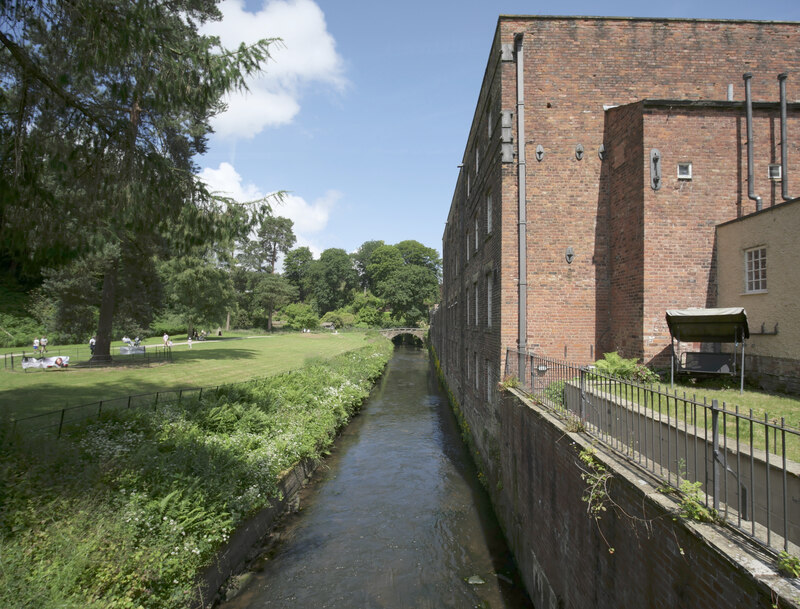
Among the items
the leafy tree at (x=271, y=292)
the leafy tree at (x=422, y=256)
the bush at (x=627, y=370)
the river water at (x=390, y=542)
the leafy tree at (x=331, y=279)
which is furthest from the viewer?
the leafy tree at (x=422, y=256)

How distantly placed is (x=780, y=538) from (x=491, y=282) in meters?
10.2

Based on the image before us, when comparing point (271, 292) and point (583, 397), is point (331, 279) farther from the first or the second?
point (583, 397)

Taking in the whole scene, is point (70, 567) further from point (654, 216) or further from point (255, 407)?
point (654, 216)

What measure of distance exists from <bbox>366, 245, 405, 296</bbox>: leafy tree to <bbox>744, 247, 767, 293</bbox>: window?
7925 cm

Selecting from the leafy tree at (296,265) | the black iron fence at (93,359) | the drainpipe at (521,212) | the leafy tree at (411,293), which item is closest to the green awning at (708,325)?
the drainpipe at (521,212)

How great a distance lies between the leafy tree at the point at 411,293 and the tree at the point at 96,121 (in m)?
70.3

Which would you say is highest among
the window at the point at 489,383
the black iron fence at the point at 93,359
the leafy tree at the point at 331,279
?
the leafy tree at the point at 331,279

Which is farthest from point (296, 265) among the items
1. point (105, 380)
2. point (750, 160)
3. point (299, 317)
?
point (750, 160)

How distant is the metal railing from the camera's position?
3.27m

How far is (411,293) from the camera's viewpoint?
257ft

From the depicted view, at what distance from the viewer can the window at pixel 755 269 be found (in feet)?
30.3

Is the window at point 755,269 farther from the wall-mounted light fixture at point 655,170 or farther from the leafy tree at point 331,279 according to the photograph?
the leafy tree at point 331,279

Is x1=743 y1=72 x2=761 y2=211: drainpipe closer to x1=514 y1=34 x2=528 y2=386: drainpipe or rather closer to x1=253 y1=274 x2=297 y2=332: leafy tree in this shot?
x1=514 y1=34 x2=528 y2=386: drainpipe

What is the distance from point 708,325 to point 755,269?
1.54 metres
